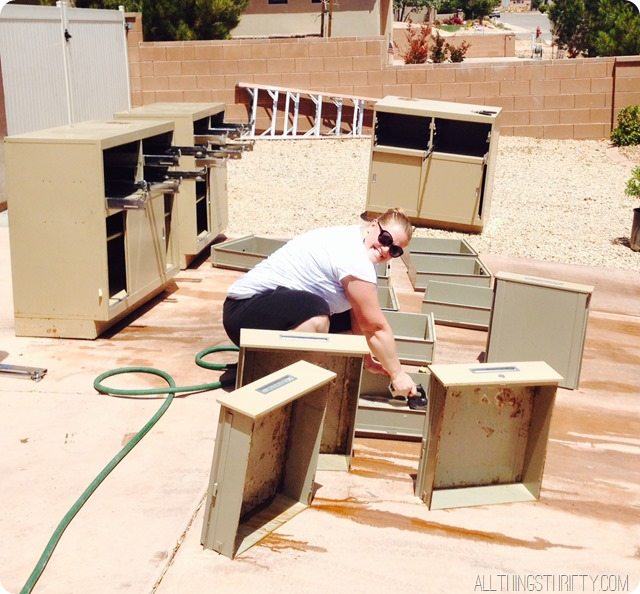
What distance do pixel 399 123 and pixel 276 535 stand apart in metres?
7.24

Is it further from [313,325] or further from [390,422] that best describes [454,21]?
[390,422]

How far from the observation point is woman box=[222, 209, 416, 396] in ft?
13.1

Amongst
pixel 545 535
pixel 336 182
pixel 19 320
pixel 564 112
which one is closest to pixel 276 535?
pixel 545 535

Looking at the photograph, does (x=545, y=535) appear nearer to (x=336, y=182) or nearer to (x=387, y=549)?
(x=387, y=549)

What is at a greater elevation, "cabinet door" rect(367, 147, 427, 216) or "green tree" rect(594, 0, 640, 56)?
"green tree" rect(594, 0, 640, 56)

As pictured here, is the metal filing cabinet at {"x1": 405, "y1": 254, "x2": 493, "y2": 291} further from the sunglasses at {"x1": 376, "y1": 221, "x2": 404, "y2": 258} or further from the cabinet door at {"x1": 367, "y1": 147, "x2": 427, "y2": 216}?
the sunglasses at {"x1": 376, "y1": 221, "x2": 404, "y2": 258}

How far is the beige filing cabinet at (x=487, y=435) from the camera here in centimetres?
351

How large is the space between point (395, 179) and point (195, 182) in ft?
9.02

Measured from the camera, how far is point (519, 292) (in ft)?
16.4

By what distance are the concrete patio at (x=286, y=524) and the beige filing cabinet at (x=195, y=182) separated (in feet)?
7.13

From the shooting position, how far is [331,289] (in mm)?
4254

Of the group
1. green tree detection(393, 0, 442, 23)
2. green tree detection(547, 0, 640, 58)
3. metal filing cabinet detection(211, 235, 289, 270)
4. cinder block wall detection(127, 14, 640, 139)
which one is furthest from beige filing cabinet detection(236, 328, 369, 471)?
green tree detection(393, 0, 442, 23)

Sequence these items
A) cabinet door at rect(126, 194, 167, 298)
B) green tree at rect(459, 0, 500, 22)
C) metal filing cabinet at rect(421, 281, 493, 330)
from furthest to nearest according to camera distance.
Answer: green tree at rect(459, 0, 500, 22)
metal filing cabinet at rect(421, 281, 493, 330)
cabinet door at rect(126, 194, 167, 298)

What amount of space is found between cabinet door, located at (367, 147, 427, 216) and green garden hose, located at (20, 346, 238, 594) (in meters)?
4.46
